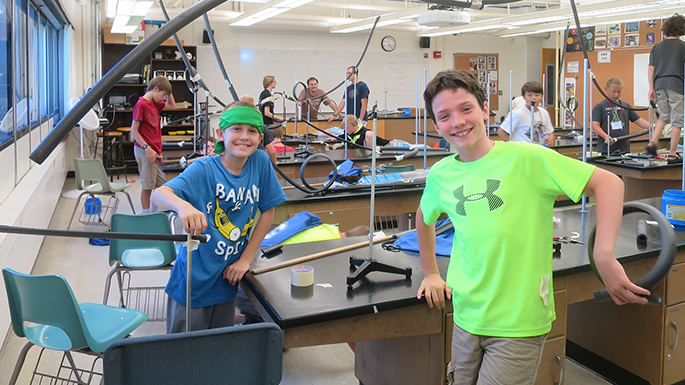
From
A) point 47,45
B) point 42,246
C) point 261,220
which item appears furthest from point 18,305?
point 47,45

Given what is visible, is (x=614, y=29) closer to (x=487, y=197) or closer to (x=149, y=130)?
(x=149, y=130)

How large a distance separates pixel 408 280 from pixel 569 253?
65cm

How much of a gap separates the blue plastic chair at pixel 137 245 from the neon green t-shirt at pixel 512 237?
1897 millimetres

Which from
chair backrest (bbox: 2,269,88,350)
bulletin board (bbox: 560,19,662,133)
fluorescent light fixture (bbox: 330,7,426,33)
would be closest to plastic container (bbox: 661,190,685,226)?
chair backrest (bbox: 2,269,88,350)

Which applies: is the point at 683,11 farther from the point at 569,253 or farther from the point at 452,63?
the point at 569,253

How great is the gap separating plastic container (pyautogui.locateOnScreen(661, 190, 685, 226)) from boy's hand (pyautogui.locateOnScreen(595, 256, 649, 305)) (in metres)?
1.38

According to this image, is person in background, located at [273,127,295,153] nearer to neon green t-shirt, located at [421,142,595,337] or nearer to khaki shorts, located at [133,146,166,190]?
khaki shorts, located at [133,146,166,190]

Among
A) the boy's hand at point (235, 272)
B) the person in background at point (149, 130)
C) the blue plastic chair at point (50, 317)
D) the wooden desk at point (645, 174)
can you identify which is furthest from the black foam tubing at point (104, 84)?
the wooden desk at point (645, 174)

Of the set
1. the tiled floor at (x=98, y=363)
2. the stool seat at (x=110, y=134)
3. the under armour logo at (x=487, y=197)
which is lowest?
the tiled floor at (x=98, y=363)

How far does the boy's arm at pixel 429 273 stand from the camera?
1.66m

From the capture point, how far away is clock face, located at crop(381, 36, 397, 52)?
12125 mm

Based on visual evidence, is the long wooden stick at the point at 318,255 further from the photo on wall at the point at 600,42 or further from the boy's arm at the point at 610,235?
the photo on wall at the point at 600,42

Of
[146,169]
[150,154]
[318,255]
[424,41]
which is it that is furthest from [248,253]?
[424,41]

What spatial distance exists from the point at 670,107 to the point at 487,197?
4.11 metres
